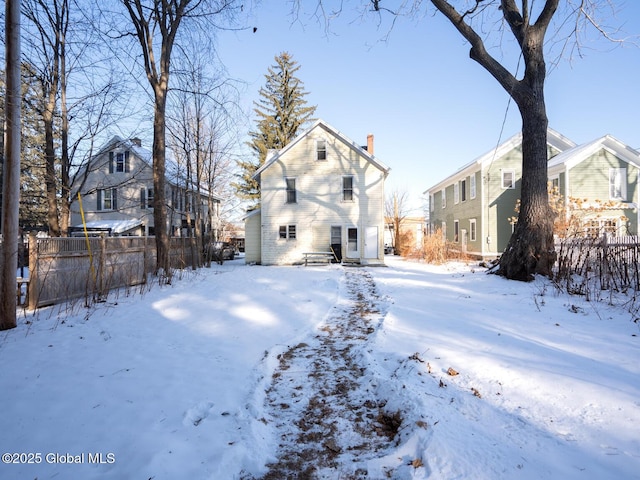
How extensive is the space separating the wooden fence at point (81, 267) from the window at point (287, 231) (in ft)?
33.4

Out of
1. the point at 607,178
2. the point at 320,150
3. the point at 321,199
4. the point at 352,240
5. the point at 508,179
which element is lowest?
the point at 352,240

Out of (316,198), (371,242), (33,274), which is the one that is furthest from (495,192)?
(33,274)

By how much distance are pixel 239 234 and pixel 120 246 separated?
44.6 m

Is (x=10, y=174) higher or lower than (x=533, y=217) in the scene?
higher

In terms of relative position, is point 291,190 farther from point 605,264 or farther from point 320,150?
point 605,264

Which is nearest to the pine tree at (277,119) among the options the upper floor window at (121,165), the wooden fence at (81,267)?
the upper floor window at (121,165)

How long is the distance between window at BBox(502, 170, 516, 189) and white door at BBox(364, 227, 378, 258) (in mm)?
8895

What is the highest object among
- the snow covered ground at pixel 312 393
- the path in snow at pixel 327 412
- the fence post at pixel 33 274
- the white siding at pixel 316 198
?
the white siding at pixel 316 198

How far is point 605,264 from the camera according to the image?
7426 millimetres

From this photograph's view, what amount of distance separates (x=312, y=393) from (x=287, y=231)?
Answer: 56.6 feet

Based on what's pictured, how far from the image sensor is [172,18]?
1257 centimetres

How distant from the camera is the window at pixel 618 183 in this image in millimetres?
19406

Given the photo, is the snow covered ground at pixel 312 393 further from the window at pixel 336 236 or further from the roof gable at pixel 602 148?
the roof gable at pixel 602 148

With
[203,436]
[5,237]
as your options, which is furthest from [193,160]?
[203,436]
